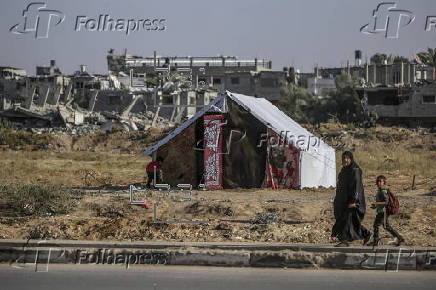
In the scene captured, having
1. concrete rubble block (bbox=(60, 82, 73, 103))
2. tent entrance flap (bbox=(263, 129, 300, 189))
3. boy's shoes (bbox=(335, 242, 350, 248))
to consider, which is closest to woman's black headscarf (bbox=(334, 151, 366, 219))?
boy's shoes (bbox=(335, 242, 350, 248))

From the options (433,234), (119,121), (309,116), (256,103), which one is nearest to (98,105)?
(119,121)

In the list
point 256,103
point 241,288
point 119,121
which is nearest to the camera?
point 241,288

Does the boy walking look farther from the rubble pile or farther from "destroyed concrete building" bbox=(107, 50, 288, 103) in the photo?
"destroyed concrete building" bbox=(107, 50, 288, 103)

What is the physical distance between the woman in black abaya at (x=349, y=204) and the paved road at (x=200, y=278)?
36.3 inches

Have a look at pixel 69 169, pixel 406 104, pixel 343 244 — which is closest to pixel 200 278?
pixel 343 244

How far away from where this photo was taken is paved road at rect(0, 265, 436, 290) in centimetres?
742

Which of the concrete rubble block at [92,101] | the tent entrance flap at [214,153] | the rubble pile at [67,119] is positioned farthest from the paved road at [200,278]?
the concrete rubble block at [92,101]

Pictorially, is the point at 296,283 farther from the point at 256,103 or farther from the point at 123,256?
the point at 256,103

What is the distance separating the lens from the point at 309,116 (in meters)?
52.9

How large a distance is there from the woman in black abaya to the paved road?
92 centimetres

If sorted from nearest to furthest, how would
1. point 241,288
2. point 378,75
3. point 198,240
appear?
point 241,288
point 198,240
point 378,75

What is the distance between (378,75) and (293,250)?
53865 mm

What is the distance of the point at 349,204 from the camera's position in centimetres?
905

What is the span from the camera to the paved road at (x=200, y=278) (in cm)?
742
